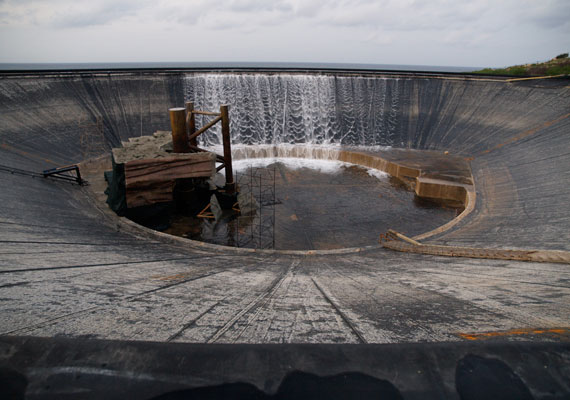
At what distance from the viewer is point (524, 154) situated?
15.5 m

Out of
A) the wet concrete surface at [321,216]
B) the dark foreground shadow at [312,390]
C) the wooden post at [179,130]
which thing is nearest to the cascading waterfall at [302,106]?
the wet concrete surface at [321,216]

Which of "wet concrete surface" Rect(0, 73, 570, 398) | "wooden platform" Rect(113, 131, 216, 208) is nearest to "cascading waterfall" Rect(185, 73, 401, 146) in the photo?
"wet concrete surface" Rect(0, 73, 570, 398)

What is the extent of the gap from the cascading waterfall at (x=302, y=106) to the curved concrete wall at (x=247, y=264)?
443 centimetres

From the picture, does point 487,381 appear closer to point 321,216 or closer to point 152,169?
point 152,169

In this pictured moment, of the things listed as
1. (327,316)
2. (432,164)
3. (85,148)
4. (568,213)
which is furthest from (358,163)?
(327,316)

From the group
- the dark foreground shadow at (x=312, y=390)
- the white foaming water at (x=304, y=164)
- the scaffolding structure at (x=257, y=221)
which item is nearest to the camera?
the dark foreground shadow at (x=312, y=390)

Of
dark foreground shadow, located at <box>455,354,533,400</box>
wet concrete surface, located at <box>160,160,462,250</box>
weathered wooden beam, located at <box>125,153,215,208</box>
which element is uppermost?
dark foreground shadow, located at <box>455,354,533,400</box>

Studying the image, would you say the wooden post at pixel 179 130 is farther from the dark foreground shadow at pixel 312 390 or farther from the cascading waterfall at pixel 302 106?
the cascading waterfall at pixel 302 106

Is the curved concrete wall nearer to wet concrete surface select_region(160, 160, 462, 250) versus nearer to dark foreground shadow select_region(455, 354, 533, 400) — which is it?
dark foreground shadow select_region(455, 354, 533, 400)

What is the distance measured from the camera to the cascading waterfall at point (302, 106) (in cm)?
2347

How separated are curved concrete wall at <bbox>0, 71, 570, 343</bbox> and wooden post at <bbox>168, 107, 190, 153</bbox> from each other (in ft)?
11.2

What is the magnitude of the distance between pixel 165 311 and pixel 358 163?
1874cm

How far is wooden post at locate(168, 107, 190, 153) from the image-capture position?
11109 millimetres

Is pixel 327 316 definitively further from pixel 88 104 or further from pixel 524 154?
pixel 88 104
